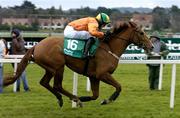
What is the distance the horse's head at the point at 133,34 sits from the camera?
30.1ft

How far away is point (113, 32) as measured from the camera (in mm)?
9250

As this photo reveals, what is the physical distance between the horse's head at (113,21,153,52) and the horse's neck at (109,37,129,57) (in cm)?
8

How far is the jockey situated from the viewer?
866 centimetres

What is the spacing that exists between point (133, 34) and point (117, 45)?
374 millimetres

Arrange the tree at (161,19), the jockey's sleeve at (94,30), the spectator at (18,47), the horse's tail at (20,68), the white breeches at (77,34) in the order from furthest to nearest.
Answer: the tree at (161,19) → the spectator at (18,47) → the horse's tail at (20,68) → the white breeches at (77,34) → the jockey's sleeve at (94,30)

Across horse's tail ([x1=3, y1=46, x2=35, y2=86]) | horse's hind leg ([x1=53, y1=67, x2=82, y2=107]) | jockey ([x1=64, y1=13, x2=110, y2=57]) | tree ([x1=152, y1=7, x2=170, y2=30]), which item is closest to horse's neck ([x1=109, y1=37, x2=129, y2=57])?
jockey ([x1=64, y1=13, x2=110, y2=57])

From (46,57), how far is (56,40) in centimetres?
36

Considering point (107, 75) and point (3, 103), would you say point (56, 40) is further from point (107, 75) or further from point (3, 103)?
point (3, 103)

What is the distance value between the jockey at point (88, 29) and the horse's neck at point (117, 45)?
35 cm

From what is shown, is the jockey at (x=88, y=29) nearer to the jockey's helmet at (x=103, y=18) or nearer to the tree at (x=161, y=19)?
the jockey's helmet at (x=103, y=18)

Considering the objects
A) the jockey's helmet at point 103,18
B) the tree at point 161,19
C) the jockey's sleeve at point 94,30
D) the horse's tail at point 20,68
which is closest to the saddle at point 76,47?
the jockey's sleeve at point 94,30

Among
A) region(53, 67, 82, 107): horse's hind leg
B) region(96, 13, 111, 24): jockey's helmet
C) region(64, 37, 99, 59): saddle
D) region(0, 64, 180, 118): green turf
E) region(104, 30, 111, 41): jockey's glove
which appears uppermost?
region(96, 13, 111, 24): jockey's helmet

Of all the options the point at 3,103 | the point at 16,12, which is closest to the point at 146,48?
the point at 3,103

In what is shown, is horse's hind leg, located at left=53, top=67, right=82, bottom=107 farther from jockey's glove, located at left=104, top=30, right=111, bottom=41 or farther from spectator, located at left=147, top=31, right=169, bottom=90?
spectator, located at left=147, top=31, right=169, bottom=90
